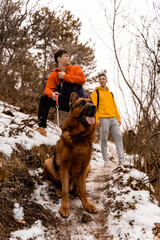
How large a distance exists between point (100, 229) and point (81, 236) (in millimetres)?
283

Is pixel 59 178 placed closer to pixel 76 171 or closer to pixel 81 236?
pixel 76 171

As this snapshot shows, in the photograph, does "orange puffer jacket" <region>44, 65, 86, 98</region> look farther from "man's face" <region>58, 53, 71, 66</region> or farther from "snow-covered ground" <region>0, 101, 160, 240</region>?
"snow-covered ground" <region>0, 101, 160, 240</region>

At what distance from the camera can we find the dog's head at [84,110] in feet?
8.64

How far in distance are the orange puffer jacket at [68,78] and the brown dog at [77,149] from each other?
1.18m

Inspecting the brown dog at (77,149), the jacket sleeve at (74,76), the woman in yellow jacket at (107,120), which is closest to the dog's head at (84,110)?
the brown dog at (77,149)

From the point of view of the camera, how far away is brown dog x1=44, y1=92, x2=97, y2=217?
2.55 m

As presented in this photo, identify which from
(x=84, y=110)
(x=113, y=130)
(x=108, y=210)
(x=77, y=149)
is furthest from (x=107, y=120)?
(x=108, y=210)

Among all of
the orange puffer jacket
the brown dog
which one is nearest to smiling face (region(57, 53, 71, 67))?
the orange puffer jacket

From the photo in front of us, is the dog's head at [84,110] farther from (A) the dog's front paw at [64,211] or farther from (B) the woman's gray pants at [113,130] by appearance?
(B) the woman's gray pants at [113,130]

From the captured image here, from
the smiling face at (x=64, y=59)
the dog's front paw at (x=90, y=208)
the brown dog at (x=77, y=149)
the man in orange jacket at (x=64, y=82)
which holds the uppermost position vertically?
the smiling face at (x=64, y=59)

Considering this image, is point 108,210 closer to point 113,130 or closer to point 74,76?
point 113,130

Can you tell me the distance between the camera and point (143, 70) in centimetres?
310

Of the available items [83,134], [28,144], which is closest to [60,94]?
[28,144]

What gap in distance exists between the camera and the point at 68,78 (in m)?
3.83
